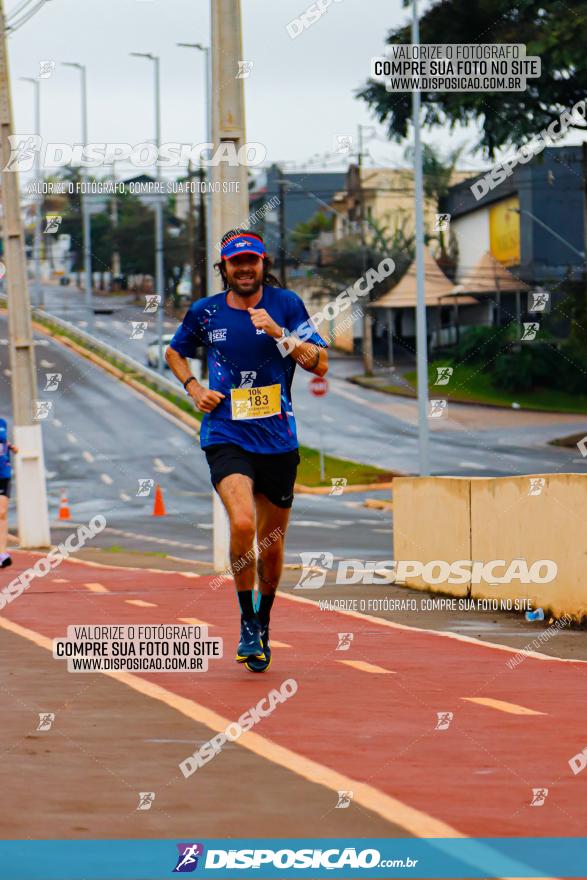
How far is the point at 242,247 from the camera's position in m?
8.62

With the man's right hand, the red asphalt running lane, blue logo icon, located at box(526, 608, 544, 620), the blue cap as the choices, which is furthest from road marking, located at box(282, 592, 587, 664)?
the blue cap

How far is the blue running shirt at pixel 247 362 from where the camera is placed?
8719 millimetres

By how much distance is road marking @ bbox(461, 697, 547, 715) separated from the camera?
7.52 metres

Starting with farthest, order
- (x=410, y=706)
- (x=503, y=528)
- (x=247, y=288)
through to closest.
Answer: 1. (x=503, y=528)
2. (x=247, y=288)
3. (x=410, y=706)

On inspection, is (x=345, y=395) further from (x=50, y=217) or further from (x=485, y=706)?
(x=485, y=706)

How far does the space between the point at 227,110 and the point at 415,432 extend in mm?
41588

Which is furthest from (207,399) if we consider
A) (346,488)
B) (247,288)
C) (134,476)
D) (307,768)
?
(134,476)

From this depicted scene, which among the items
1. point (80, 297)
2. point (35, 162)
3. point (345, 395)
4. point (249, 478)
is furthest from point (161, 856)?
point (80, 297)

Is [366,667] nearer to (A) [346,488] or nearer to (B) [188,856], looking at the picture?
(B) [188,856]

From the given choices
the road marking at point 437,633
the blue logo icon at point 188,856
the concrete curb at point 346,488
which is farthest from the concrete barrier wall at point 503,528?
the concrete curb at point 346,488

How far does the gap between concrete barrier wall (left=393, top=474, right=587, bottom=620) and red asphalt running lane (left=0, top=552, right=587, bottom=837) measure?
1179 mm

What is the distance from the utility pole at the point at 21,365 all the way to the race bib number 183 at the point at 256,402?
1480 centimetres

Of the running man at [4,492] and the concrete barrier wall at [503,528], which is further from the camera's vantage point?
the running man at [4,492]

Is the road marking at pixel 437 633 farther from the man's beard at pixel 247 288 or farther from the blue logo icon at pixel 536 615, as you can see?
the man's beard at pixel 247 288
